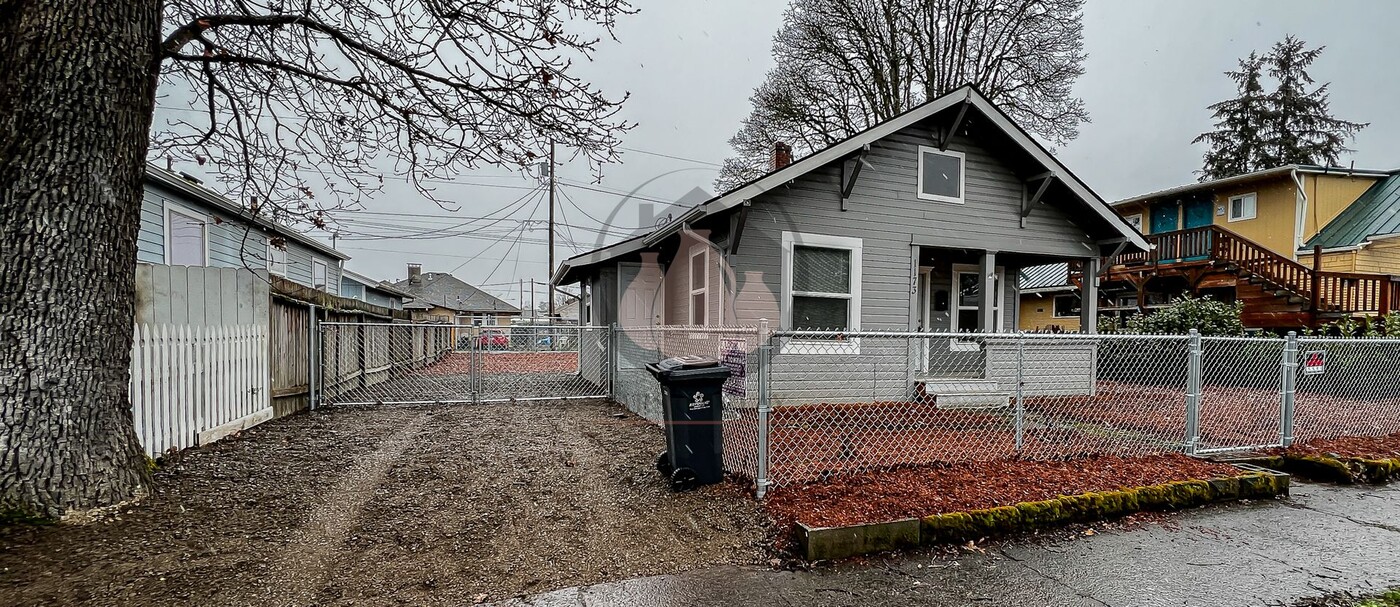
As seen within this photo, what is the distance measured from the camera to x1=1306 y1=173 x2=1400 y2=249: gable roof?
1534 centimetres

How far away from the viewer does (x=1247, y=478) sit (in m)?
4.63

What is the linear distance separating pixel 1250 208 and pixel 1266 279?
561cm

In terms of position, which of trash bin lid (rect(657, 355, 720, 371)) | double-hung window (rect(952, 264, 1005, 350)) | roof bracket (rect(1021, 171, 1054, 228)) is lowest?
trash bin lid (rect(657, 355, 720, 371))

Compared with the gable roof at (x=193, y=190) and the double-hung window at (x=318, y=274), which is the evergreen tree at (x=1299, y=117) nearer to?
the gable roof at (x=193, y=190)

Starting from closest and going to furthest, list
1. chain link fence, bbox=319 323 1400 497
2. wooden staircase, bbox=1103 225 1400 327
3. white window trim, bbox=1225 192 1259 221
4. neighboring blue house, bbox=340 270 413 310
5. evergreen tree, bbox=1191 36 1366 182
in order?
chain link fence, bbox=319 323 1400 497 < wooden staircase, bbox=1103 225 1400 327 < white window trim, bbox=1225 192 1259 221 < neighboring blue house, bbox=340 270 413 310 < evergreen tree, bbox=1191 36 1366 182

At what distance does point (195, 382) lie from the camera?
5.54 m

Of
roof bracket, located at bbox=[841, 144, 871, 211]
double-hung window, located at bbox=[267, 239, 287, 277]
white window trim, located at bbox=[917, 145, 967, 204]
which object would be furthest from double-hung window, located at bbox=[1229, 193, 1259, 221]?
double-hung window, located at bbox=[267, 239, 287, 277]

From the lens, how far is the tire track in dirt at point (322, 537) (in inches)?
113

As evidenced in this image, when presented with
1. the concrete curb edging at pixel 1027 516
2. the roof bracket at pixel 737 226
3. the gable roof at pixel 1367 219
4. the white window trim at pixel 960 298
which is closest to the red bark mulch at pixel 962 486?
the concrete curb edging at pixel 1027 516

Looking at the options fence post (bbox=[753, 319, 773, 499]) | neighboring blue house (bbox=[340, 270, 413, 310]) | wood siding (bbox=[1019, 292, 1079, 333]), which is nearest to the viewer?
fence post (bbox=[753, 319, 773, 499])

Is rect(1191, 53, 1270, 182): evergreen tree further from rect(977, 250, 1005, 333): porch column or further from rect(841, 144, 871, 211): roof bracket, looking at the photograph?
rect(841, 144, 871, 211): roof bracket

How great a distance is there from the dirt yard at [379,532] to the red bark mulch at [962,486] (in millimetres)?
412

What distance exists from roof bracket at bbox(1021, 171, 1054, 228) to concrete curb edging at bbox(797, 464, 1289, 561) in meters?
4.96

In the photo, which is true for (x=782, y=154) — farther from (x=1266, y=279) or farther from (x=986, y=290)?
(x=1266, y=279)
